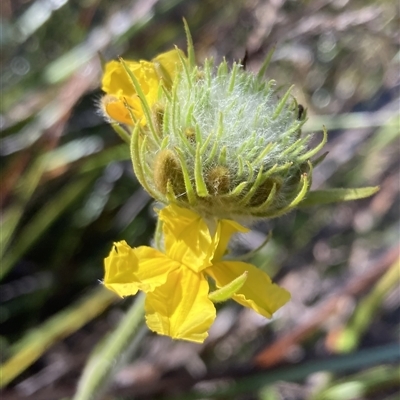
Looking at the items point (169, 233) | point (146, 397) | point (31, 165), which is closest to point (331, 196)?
point (169, 233)

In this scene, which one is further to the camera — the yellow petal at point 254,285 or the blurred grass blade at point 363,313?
the blurred grass blade at point 363,313

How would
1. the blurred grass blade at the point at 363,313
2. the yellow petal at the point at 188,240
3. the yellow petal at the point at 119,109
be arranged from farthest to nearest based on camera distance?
the blurred grass blade at the point at 363,313 → the yellow petal at the point at 119,109 → the yellow petal at the point at 188,240

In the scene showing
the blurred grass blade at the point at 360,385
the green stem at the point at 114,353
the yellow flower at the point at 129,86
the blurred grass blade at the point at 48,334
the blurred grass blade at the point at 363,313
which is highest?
→ the yellow flower at the point at 129,86

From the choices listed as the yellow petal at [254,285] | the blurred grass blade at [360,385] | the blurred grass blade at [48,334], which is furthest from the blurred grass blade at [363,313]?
the yellow petal at [254,285]

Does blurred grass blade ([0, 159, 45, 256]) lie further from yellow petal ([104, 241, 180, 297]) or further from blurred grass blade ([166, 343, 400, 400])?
yellow petal ([104, 241, 180, 297])

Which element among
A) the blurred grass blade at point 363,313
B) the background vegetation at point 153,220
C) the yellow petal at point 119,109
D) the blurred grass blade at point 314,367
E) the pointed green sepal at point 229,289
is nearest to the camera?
the pointed green sepal at point 229,289

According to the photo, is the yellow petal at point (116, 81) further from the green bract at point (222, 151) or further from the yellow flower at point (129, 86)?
the green bract at point (222, 151)

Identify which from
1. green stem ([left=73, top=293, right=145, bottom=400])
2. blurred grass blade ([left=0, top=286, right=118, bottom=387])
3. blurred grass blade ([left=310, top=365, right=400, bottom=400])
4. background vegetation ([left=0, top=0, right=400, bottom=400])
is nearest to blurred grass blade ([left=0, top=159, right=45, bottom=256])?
background vegetation ([left=0, top=0, right=400, bottom=400])
